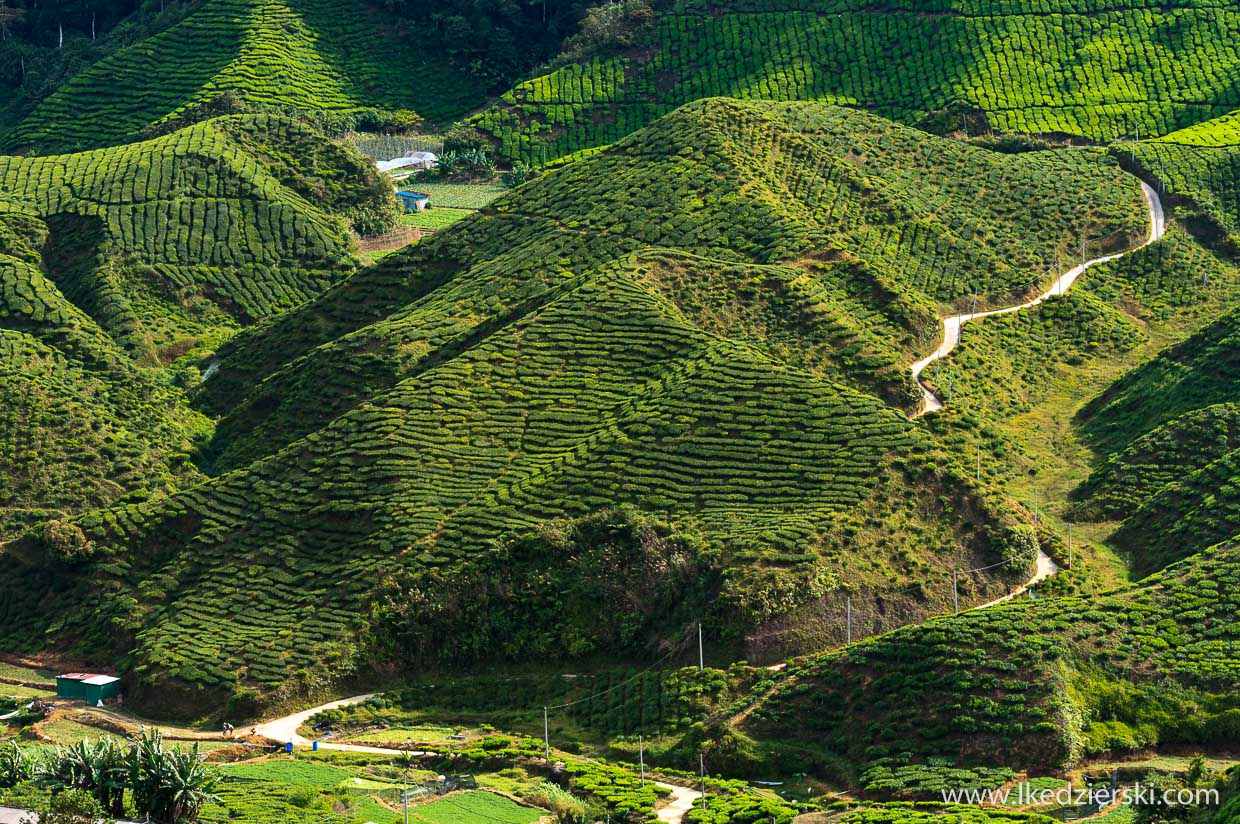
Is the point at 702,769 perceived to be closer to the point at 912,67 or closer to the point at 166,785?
the point at 166,785

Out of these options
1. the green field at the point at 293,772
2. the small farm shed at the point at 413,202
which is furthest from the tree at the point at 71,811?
the small farm shed at the point at 413,202

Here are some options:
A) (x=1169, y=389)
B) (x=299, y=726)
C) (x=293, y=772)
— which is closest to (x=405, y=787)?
(x=293, y=772)

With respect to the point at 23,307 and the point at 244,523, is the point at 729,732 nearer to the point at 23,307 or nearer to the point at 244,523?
the point at 244,523

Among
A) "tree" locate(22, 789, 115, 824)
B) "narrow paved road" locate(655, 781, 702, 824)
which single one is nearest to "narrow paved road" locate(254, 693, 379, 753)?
"narrow paved road" locate(655, 781, 702, 824)

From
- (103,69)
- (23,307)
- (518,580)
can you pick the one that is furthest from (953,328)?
(103,69)

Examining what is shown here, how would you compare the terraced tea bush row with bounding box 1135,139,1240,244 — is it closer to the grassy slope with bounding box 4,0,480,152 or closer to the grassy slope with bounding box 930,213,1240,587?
the grassy slope with bounding box 930,213,1240,587

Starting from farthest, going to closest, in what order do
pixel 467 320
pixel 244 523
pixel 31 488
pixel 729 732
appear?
pixel 467 320
pixel 31 488
pixel 244 523
pixel 729 732

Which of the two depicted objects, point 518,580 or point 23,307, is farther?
point 23,307
